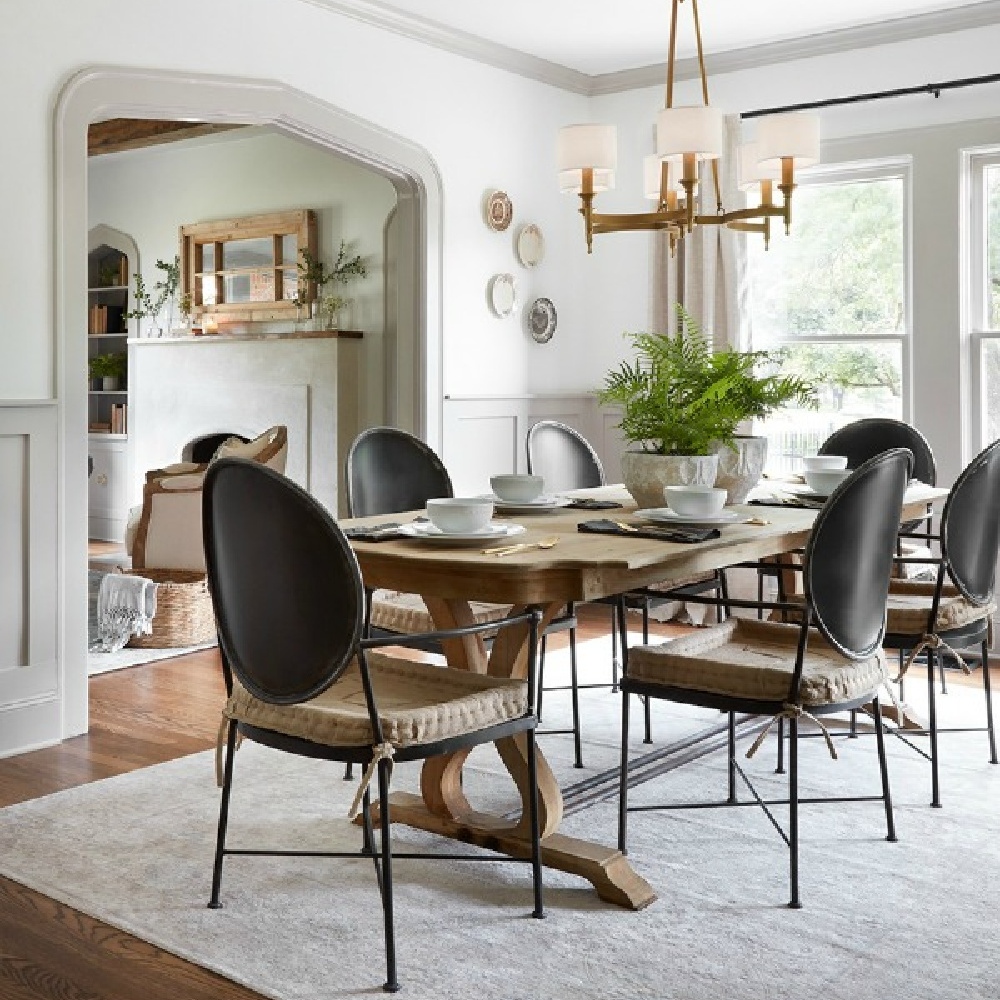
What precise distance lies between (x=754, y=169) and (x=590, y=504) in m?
1.16

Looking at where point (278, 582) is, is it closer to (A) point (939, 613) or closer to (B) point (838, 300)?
(A) point (939, 613)

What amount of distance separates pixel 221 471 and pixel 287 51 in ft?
9.47

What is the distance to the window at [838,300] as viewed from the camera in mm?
5465

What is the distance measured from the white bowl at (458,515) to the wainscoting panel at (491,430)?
9.44ft

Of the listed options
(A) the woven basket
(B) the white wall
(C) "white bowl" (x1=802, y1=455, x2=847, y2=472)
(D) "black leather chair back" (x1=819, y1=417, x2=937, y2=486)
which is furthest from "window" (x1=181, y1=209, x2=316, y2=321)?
(C) "white bowl" (x1=802, y1=455, x2=847, y2=472)

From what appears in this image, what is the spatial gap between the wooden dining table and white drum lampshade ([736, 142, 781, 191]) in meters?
1.09

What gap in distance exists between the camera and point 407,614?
336cm

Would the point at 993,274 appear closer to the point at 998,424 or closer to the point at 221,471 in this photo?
the point at 998,424

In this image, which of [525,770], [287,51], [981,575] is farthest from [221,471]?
[287,51]

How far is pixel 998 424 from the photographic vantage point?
207 inches

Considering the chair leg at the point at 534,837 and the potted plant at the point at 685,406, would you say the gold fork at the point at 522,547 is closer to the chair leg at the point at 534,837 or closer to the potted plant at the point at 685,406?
the chair leg at the point at 534,837

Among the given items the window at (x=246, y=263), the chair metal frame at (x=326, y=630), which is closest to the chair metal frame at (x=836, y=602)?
the chair metal frame at (x=326, y=630)

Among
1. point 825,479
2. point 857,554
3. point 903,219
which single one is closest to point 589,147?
point 825,479

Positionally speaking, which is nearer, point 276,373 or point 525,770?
point 525,770
